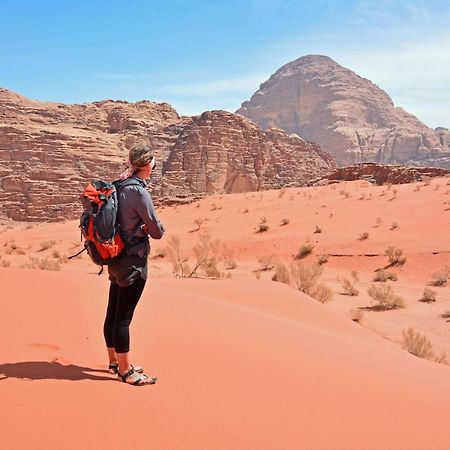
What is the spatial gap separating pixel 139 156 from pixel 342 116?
141 m

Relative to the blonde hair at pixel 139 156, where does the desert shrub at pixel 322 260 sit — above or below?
below

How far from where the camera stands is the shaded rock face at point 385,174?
3525 centimetres

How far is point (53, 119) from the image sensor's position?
56312 mm

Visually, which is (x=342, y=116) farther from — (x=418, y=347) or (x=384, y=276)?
(x=418, y=347)

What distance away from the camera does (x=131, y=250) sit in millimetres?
3426

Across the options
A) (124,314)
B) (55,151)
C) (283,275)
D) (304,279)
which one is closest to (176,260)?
(283,275)

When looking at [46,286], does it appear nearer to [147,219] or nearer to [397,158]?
[147,219]

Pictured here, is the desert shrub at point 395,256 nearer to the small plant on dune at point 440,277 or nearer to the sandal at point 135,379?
the small plant on dune at point 440,277

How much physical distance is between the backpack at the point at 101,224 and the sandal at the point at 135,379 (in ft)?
2.46

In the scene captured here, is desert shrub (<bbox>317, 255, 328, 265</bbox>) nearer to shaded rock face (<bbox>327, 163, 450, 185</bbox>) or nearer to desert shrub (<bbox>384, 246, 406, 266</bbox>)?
desert shrub (<bbox>384, 246, 406, 266</bbox>)

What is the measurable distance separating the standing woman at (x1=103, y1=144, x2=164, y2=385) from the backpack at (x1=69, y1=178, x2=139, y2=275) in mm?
71

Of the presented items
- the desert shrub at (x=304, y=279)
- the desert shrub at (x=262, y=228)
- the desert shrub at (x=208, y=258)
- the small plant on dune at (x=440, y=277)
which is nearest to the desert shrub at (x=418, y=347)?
the desert shrub at (x=304, y=279)

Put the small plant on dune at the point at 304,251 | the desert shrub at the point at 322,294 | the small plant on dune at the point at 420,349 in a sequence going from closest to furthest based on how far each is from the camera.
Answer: the small plant on dune at the point at 420,349 → the desert shrub at the point at 322,294 → the small plant on dune at the point at 304,251

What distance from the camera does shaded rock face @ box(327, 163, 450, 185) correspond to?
35250 mm
